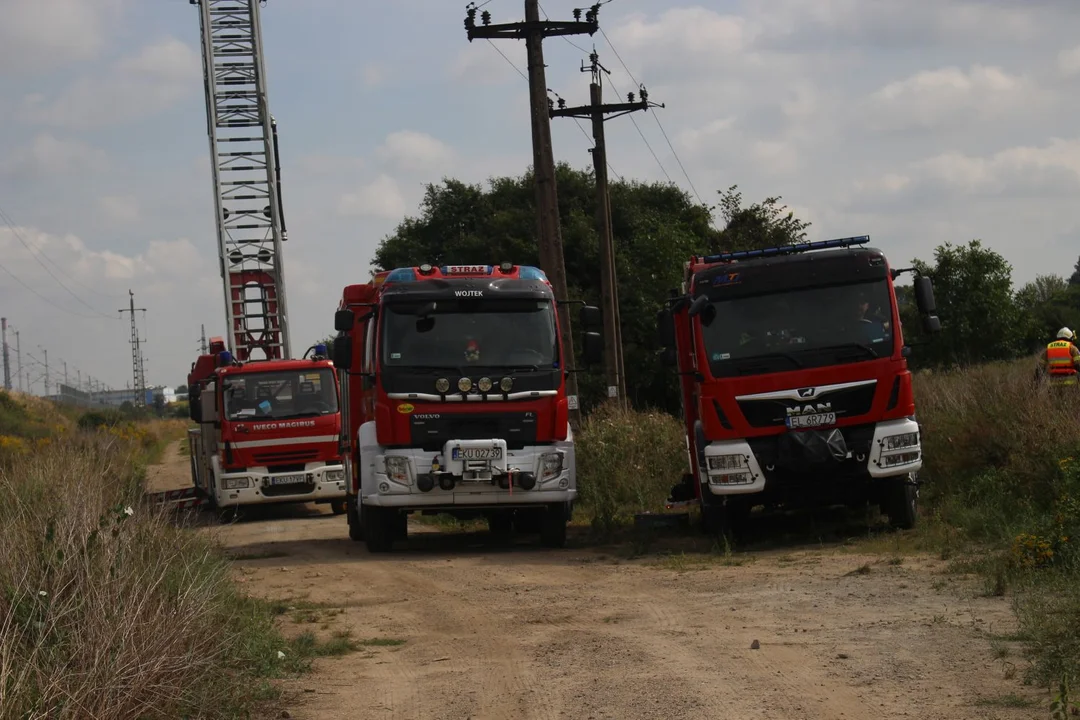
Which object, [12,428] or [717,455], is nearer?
[717,455]

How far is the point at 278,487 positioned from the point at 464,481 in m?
8.28

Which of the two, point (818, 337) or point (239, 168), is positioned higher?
point (239, 168)

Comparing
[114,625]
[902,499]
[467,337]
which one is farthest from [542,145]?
[114,625]

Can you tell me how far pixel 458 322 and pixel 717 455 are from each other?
3148 mm

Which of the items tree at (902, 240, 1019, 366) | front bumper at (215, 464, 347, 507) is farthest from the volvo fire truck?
tree at (902, 240, 1019, 366)

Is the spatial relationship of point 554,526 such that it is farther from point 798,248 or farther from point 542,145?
point 542,145

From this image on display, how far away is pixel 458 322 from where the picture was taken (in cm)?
1441

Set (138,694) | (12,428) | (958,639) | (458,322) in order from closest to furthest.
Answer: (138,694), (958,639), (458,322), (12,428)

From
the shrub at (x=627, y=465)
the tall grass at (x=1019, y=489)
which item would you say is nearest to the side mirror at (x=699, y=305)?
the tall grass at (x=1019, y=489)

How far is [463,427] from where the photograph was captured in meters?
14.2

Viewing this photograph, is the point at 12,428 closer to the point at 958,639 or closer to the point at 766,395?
the point at 766,395

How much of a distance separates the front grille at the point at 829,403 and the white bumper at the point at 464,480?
229cm

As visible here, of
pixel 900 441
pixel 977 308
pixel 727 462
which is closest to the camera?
pixel 900 441

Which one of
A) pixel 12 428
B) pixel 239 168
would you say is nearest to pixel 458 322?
pixel 239 168
